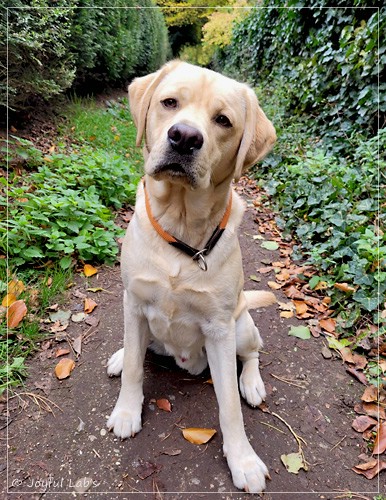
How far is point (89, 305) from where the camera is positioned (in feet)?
9.86

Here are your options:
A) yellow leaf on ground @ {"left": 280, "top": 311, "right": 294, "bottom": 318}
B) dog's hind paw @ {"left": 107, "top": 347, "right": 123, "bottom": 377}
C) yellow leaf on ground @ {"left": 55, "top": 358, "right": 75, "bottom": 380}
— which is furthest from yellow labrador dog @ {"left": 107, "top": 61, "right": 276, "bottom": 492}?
yellow leaf on ground @ {"left": 280, "top": 311, "right": 294, "bottom": 318}

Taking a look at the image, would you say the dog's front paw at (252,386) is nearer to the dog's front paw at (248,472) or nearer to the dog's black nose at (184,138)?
the dog's front paw at (248,472)

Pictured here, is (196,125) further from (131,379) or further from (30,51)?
(30,51)

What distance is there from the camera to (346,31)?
507cm

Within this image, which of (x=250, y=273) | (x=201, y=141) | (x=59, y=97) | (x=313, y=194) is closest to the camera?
A: (x=201, y=141)

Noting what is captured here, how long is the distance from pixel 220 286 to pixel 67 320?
59.6 inches

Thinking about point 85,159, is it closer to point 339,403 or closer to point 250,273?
point 250,273

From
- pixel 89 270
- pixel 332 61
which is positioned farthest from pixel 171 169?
pixel 332 61

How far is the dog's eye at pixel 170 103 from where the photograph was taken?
1.86 meters

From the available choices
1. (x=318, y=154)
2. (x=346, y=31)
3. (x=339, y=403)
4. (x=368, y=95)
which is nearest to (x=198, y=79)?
(x=339, y=403)

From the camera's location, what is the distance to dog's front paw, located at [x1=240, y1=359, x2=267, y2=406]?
7.79ft

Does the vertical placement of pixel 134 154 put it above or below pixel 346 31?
below

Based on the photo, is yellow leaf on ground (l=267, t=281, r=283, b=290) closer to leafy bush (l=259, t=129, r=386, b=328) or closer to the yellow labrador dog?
leafy bush (l=259, t=129, r=386, b=328)

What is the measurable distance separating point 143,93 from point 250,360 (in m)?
1.87
